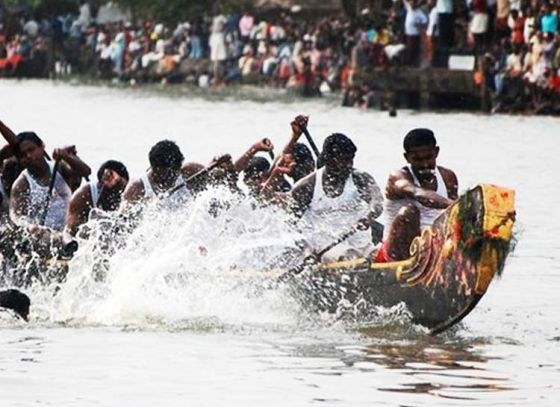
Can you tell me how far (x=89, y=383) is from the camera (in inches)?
591

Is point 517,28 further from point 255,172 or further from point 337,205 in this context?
point 337,205

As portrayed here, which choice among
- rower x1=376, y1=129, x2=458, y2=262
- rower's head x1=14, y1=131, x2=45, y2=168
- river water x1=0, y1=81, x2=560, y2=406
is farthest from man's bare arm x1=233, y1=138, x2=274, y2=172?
rower x1=376, y1=129, x2=458, y2=262

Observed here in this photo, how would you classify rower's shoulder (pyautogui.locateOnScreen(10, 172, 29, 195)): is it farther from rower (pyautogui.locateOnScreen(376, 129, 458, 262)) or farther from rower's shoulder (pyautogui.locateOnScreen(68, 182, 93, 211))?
rower (pyautogui.locateOnScreen(376, 129, 458, 262))

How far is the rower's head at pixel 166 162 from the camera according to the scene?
1828 cm

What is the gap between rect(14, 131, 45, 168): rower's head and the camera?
18.8 meters

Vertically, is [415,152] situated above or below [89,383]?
above

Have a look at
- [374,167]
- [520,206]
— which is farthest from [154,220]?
[374,167]

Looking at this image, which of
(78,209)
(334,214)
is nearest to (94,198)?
(78,209)

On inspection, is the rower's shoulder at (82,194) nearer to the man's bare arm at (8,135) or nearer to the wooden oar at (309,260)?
the man's bare arm at (8,135)

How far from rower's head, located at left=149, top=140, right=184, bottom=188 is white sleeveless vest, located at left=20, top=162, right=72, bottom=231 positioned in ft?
3.07

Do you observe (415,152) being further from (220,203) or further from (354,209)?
(220,203)

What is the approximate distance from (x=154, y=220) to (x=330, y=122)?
965 inches

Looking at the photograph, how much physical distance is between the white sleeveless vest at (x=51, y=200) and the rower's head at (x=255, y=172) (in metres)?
1.52

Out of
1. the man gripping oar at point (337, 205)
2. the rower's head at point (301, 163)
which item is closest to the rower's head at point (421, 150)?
the man gripping oar at point (337, 205)
